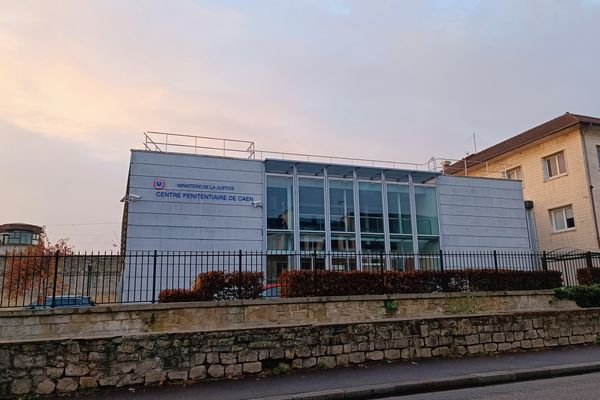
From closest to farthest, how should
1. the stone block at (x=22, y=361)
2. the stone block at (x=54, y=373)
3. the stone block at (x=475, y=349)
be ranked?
the stone block at (x=22, y=361) → the stone block at (x=54, y=373) → the stone block at (x=475, y=349)

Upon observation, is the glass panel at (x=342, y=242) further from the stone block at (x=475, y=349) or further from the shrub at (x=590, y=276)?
the stone block at (x=475, y=349)

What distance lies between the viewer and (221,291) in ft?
35.9

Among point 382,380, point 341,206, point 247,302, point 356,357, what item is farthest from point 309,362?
point 341,206

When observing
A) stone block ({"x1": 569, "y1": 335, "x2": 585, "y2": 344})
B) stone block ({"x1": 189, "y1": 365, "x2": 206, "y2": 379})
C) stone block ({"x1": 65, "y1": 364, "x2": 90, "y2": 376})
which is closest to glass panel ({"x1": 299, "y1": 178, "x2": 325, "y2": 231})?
stone block ({"x1": 569, "y1": 335, "x2": 585, "y2": 344})

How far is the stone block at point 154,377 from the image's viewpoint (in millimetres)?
8000

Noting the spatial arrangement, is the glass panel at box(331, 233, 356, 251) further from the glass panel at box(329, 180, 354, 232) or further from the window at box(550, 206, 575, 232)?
the window at box(550, 206, 575, 232)

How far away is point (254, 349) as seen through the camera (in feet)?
28.5

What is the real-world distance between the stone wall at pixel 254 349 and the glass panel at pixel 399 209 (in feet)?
45.3

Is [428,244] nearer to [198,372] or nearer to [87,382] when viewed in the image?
[198,372]

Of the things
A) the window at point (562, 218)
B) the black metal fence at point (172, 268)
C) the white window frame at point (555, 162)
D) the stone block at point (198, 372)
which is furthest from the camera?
the white window frame at point (555, 162)

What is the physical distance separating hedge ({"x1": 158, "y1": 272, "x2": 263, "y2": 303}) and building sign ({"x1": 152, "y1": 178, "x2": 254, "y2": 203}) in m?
10.6

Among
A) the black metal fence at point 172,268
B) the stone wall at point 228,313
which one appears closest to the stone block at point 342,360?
the stone wall at point 228,313

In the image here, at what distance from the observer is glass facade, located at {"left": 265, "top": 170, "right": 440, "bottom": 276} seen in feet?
75.3

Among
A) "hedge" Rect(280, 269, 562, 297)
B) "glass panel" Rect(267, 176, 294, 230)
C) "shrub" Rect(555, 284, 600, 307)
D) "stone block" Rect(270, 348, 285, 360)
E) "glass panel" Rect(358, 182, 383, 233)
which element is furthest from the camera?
"glass panel" Rect(358, 182, 383, 233)
